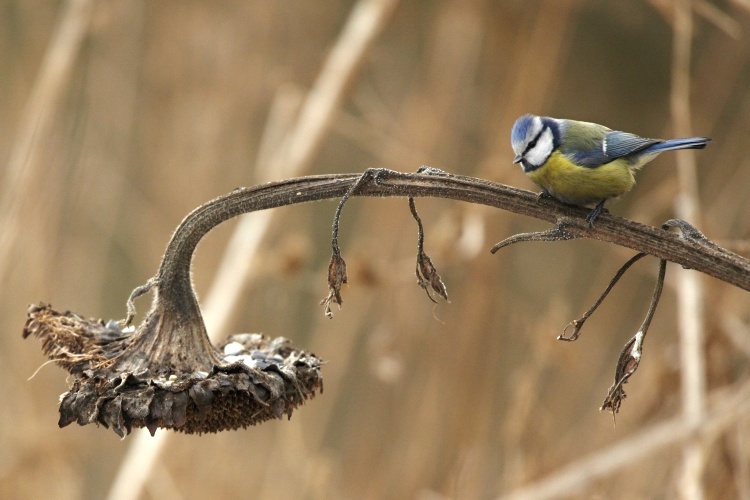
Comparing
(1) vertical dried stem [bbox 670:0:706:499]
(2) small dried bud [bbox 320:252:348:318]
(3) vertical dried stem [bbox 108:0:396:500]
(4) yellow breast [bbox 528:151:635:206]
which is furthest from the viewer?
(3) vertical dried stem [bbox 108:0:396:500]

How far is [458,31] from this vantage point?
6.91 feet

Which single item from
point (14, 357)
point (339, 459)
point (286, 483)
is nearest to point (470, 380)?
point (286, 483)

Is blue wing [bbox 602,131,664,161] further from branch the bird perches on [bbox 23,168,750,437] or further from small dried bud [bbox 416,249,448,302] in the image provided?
small dried bud [bbox 416,249,448,302]

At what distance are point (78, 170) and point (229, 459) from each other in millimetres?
877

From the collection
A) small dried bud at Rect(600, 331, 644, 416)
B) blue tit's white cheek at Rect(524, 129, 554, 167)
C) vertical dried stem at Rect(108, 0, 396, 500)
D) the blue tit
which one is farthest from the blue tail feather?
vertical dried stem at Rect(108, 0, 396, 500)

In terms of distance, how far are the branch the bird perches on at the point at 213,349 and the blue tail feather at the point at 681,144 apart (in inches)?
6.2

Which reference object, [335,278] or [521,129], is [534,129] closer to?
[521,129]

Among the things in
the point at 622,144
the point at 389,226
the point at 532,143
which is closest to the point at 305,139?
the point at 389,226

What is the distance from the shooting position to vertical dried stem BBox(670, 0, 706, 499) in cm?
133

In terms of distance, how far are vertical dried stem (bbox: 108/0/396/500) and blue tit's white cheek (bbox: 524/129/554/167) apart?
0.62 meters

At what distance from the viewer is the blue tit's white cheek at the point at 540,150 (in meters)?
1.12

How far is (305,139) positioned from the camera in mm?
1694

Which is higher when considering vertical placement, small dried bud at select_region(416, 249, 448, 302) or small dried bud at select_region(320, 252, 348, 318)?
small dried bud at select_region(416, 249, 448, 302)

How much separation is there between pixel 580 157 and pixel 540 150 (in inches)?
2.2
